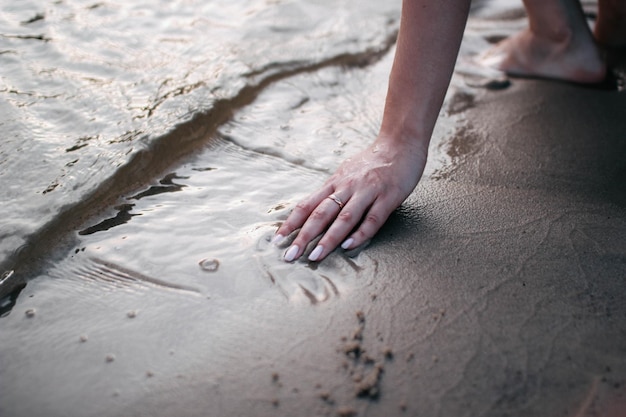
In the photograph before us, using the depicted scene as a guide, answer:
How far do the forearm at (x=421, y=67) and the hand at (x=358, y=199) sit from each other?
51 millimetres

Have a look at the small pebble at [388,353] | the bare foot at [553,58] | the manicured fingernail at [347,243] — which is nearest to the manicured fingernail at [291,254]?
the manicured fingernail at [347,243]

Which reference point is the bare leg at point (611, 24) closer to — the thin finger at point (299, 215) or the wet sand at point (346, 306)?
the wet sand at point (346, 306)

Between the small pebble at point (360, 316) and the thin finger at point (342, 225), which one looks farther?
the thin finger at point (342, 225)

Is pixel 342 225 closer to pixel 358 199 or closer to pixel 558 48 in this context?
pixel 358 199

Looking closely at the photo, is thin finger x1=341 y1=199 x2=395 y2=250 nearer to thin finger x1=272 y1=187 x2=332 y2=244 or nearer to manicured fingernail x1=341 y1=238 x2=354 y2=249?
manicured fingernail x1=341 y1=238 x2=354 y2=249

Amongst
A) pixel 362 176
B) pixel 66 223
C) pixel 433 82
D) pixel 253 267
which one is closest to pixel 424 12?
pixel 433 82

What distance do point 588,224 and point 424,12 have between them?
87 centimetres

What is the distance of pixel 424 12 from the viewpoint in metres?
1.86

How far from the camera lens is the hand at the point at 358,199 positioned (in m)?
1.78

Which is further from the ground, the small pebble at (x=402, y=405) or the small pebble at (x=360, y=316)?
the small pebble at (x=360, y=316)

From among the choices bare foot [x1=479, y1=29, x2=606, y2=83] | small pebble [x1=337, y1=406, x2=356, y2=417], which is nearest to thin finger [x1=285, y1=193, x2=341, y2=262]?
small pebble [x1=337, y1=406, x2=356, y2=417]

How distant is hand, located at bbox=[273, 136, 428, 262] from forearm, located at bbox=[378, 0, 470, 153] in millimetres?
51

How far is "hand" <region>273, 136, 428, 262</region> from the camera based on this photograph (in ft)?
5.85

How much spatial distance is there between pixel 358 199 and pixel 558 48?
1.68 m
